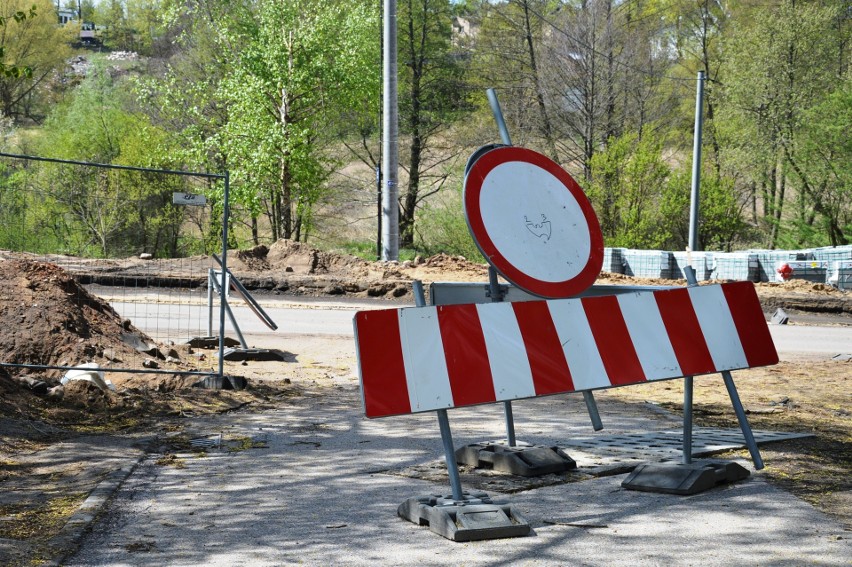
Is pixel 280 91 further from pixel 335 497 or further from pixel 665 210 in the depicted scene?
pixel 335 497

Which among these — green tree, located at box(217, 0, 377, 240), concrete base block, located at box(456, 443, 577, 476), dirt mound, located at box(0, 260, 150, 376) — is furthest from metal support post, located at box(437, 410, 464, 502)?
green tree, located at box(217, 0, 377, 240)

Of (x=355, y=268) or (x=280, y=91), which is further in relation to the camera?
(x=280, y=91)

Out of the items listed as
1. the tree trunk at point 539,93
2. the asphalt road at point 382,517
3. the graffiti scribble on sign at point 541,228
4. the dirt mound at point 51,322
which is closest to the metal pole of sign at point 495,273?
the graffiti scribble on sign at point 541,228

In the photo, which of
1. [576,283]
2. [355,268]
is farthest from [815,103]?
[576,283]

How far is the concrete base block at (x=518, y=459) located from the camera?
21.1 ft

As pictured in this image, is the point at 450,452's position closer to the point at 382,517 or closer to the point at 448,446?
the point at 448,446

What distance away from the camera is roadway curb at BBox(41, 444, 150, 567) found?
469 cm

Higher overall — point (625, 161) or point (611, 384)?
point (625, 161)

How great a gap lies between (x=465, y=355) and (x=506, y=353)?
26 cm

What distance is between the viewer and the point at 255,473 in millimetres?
6680

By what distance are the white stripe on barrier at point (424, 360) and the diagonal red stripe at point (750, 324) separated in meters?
2.16

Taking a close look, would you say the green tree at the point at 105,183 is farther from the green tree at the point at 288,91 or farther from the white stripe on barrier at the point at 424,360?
the white stripe on barrier at the point at 424,360

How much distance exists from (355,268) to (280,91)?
9.38 m

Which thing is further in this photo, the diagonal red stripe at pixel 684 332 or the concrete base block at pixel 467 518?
the diagonal red stripe at pixel 684 332
